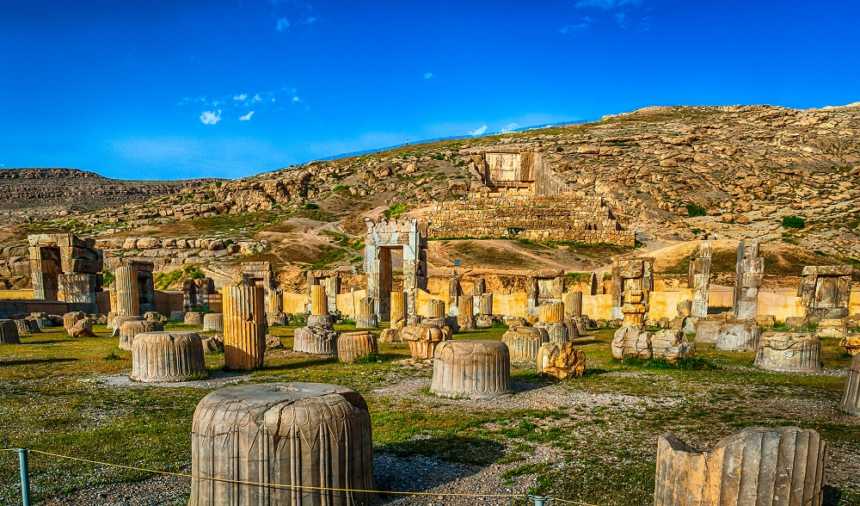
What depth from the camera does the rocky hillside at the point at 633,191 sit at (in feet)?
146

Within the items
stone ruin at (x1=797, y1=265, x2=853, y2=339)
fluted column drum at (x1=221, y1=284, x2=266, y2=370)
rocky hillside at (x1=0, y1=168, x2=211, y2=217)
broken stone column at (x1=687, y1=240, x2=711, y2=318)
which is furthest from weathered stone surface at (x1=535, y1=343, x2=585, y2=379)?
rocky hillside at (x1=0, y1=168, x2=211, y2=217)

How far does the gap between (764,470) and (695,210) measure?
5117cm

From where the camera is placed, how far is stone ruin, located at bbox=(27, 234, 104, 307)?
89.1 feet

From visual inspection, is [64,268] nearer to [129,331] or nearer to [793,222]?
[129,331]

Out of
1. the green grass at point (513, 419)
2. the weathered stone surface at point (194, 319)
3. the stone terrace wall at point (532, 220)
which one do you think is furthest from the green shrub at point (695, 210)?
the weathered stone surface at point (194, 319)

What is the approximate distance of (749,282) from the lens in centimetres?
2184

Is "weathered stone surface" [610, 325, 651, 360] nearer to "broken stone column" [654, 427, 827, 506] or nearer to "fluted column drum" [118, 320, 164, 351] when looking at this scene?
"broken stone column" [654, 427, 827, 506]

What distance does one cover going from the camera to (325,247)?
45656 mm

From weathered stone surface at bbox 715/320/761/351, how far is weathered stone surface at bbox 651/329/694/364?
328cm

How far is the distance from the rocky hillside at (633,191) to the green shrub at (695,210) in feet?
0.44

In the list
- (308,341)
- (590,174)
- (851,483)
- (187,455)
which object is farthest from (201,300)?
(590,174)

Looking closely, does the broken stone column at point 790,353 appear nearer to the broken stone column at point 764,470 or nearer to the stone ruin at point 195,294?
the broken stone column at point 764,470

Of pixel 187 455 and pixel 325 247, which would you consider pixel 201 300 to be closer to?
pixel 325 247

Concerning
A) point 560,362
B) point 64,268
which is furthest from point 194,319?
point 560,362
